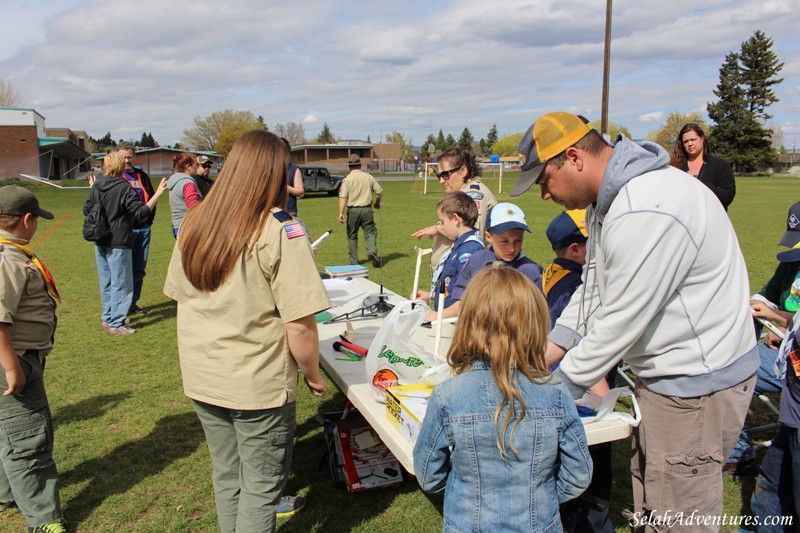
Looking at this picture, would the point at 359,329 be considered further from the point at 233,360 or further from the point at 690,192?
the point at 690,192

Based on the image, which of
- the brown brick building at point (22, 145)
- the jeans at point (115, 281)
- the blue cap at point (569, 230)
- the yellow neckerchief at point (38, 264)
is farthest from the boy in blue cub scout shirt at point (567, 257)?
the brown brick building at point (22, 145)

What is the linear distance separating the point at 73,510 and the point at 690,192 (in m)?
3.52

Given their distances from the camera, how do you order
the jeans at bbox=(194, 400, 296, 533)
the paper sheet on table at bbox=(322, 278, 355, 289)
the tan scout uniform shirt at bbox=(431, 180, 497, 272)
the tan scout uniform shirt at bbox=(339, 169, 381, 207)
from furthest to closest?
1. the tan scout uniform shirt at bbox=(339, 169, 381, 207)
2. the paper sheet on table at bbox=(322, 278, 355, 289)
3. the tan scout uniform shirt at bbox=(431, 180, 497, 272)
4. the jeans at bbox=(194, 400, 296, 533)

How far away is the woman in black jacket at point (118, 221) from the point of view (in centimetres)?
594

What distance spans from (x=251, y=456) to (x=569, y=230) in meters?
1.75

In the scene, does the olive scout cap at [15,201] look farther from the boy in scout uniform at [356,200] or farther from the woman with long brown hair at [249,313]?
the boy in scout uniform at [356,200]

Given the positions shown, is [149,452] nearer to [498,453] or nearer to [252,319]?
[252,319]

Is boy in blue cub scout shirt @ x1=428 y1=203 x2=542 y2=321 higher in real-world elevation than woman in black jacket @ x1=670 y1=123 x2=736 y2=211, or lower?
lower

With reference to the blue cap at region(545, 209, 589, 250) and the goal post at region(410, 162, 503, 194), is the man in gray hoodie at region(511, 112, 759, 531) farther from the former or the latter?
the goal post at region(410, 162, 503, 194)

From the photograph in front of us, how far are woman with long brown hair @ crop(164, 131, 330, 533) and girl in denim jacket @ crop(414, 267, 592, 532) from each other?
695 millimetres

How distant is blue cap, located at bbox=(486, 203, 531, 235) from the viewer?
10.0 ft

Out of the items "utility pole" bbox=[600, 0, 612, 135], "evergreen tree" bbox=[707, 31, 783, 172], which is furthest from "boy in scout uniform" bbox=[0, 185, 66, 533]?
"evergreen tree" bbox=[707, 31, 783, 172]

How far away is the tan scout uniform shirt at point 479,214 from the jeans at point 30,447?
2.78 metres

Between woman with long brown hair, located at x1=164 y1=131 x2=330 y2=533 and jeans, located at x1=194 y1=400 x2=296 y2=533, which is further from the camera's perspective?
jeans, located at x1=194 y1=400 x2=296 y2=533
